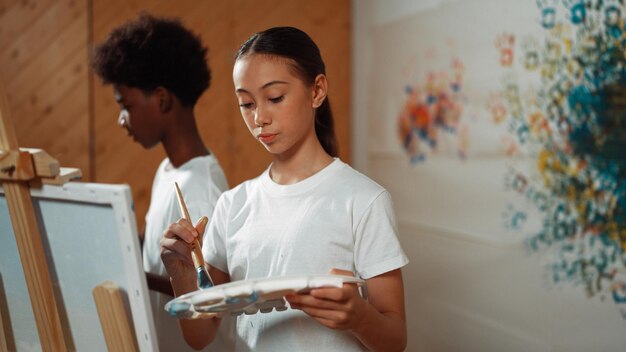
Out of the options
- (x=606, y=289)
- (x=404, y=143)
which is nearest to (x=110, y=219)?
(x=606, y=289)

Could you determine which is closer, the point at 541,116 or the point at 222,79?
the point at 541,116

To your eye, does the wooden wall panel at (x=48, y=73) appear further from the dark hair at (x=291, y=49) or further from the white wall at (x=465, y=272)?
the dark hair at (x=291, y=49)

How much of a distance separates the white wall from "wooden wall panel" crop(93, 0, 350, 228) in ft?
0.46

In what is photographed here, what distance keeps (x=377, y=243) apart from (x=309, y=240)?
0.36ft

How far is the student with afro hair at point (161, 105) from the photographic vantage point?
4.37 feet

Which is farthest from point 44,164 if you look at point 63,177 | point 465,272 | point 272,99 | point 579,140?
point 465,272

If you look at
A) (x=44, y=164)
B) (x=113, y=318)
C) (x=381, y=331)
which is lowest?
(x=381, y=331)

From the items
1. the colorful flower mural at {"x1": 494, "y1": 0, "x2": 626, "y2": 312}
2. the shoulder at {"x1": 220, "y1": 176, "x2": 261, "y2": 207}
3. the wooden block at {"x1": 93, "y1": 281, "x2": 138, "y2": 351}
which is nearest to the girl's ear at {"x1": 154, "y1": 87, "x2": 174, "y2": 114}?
the shoulder at {"x1": 220, "y1": 176, "x2": 261, "y2": 207}

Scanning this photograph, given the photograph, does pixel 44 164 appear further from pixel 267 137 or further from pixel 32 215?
pixel 267 137

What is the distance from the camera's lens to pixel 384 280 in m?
0.90

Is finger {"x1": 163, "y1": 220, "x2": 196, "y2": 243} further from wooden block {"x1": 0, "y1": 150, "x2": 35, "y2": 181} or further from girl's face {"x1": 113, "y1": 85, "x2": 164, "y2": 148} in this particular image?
girl's face {"x1": 113, "y1": 85, "x2": 164, "y2": 148}

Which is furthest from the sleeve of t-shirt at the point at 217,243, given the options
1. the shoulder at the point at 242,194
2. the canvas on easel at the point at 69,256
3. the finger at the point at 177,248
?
the canvas on easel at the point at 69,256

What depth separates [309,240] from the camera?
93 centimetres

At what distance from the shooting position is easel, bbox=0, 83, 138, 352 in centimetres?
86
